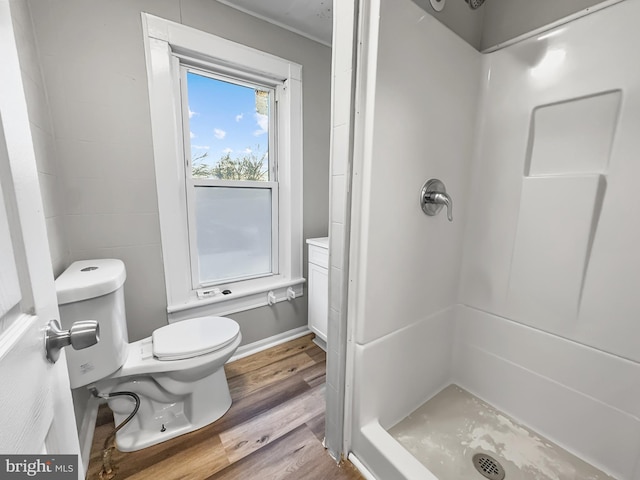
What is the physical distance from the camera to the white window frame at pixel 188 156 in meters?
1.37

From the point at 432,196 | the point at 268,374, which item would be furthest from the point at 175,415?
the point at 432,196

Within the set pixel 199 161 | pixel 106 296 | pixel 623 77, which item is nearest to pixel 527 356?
pixel 623 77

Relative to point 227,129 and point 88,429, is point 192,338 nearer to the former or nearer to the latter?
point 88,429

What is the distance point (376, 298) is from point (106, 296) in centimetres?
107

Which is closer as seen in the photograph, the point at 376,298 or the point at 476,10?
the point at 376,298

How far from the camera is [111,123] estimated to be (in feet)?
4.22

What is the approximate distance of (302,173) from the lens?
188 cm

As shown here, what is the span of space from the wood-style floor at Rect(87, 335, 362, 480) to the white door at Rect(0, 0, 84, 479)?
0.89 m

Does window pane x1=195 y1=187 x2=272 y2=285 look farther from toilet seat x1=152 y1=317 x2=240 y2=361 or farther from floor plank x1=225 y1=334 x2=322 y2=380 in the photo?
A: floor plank x1=225 y1=334 x2=322 y2=380

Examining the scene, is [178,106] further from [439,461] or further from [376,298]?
[439,461]

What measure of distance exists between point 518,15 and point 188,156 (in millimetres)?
1746

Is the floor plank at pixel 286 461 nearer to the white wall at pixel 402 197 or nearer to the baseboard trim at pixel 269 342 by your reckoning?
the white wall at pixel 402 197

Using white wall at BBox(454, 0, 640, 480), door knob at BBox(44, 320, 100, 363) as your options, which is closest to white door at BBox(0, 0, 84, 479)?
door knob at BBox(44, 320, 100, 363)

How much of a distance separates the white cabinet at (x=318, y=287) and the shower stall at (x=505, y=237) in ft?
2.40
